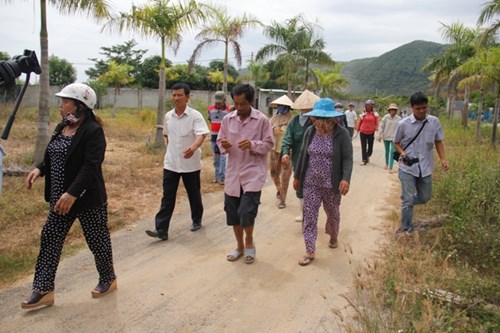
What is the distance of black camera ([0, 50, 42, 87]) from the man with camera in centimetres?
393

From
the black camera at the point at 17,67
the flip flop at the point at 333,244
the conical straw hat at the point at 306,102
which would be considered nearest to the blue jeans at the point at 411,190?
the flip flop at the point at 333,244

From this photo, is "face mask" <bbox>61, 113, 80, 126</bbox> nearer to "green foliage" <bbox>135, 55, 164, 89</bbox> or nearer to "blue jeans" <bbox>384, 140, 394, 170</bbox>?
"blue jeans" <bbox>384, 140, 394, 170</bbox>

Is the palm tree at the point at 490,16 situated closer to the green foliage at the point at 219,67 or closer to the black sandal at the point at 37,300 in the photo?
the black sandal at the point at 37,300

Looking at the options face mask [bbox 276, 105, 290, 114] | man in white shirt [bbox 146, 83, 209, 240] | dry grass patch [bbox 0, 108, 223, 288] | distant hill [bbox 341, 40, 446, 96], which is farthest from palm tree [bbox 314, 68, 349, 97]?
distant hill [bbox 341, 40, 446, 96]

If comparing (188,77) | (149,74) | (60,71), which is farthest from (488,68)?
(60,71)

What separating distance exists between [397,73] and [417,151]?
104m

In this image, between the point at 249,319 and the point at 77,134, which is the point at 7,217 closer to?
the point at 77,134

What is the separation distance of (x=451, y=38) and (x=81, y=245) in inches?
912

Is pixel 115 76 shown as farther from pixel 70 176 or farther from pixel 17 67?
pixel 70 176

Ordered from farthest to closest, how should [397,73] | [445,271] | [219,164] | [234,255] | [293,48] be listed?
1. [397,73]
2. [293,48]
3. [219,164]
4. [234,255]
5. [445,271]

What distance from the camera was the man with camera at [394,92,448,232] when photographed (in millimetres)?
5086

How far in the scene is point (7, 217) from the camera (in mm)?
5578

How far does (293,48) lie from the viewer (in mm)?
22312

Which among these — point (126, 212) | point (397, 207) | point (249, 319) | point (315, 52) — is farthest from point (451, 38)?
point (249, 319)
